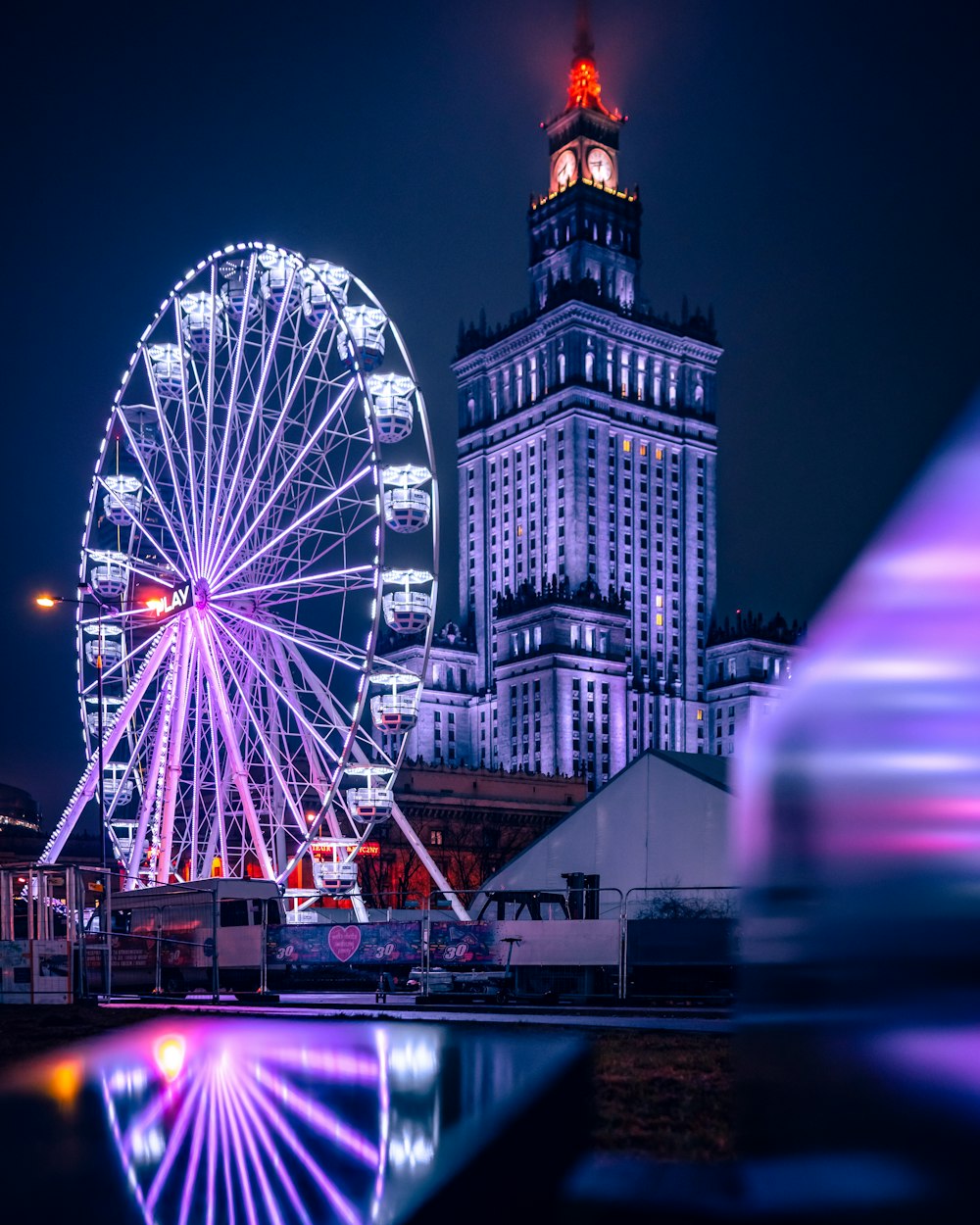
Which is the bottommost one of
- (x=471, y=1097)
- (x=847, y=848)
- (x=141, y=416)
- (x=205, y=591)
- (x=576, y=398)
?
(x=471, y=1097)

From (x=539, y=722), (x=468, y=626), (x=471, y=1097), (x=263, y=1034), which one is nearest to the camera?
(x=471, y=1097)

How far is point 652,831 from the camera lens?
149 ft

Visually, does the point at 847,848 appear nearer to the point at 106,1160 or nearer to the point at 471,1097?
the point at 106,1160

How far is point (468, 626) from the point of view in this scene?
193 meters

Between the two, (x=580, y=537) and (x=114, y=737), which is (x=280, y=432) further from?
(x=580, y=537)

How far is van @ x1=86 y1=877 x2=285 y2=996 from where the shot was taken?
129 feet

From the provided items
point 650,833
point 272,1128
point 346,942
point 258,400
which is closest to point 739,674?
point 650,833

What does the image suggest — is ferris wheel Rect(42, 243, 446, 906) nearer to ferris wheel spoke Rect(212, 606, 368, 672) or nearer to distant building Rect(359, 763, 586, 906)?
ferris wheel spoke Rect(212, 606, 368, 672)

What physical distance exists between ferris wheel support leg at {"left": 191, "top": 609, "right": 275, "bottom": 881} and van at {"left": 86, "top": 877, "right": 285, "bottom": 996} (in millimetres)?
1335

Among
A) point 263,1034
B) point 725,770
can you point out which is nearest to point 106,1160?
point 263,1034

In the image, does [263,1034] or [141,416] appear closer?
[263,1034]

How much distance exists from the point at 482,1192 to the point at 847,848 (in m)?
1.65

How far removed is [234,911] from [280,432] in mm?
15239

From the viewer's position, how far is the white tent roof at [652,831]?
4306 centimetres
